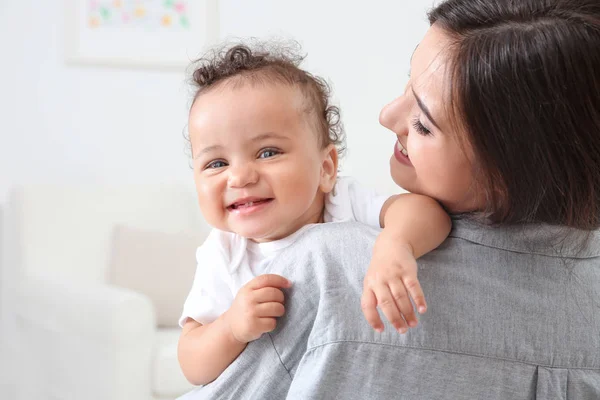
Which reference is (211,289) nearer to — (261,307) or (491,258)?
(261,307)

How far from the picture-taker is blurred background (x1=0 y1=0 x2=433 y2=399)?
10.4ft

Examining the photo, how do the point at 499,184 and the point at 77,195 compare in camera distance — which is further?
the point at 77,195

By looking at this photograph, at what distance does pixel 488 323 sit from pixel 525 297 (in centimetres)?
6

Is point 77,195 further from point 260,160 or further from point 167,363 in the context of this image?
point 260,160

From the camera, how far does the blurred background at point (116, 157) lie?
318 cm

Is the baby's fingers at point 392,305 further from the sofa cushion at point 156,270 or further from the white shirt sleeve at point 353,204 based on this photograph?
the sofa cushion at point 156,270

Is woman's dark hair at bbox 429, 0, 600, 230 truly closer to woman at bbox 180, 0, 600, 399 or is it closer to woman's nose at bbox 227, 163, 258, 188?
woman at bbox 180, 0, 600, 399

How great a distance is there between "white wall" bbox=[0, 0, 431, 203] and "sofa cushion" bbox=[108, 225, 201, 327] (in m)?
0.74

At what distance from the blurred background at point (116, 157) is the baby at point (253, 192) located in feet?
6.00

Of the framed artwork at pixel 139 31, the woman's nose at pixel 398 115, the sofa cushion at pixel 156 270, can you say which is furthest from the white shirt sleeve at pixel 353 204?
the framed artwork at pixel 139 31

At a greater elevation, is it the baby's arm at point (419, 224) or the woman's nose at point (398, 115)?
the woman's nose at point (398, 115)

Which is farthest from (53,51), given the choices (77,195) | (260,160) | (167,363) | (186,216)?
(260,160)

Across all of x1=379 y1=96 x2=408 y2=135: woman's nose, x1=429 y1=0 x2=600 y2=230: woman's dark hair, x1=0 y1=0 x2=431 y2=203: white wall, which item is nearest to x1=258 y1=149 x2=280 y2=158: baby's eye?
x1=379 y1=96 x2=408 y2=135: woman's nose

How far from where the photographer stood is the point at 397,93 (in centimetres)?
450
